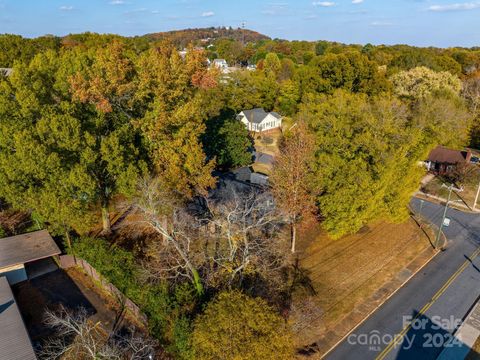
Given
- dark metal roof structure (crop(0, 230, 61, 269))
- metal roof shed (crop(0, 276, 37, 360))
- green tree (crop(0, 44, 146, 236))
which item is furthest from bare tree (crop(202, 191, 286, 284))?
dark metal roof structure (crop(0, 230, 61, 269))

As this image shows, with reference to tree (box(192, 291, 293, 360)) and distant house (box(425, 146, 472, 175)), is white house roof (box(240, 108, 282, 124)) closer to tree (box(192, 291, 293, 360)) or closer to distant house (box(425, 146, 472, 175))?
distant house (box(425, 146, 472, 175))

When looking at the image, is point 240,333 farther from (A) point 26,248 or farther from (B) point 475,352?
(A) point 26,248

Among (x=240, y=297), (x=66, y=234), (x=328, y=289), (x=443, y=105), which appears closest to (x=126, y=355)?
(x=240, y=297)

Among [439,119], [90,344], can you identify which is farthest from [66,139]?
[439,119]

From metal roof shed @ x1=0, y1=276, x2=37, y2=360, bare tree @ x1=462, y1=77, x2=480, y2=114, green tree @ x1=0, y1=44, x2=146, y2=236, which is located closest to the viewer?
metal roof shed @ x1=0, y1=276, x2=37, y2=360

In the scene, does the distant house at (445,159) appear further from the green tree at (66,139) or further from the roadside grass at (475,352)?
the green tree at (66,139)

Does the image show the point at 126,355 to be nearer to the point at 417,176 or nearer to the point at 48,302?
the point at 48,302

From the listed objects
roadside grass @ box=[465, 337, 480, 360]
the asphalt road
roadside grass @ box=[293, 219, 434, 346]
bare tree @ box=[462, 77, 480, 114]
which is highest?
bare tree @ box=[462, 77, 480, 114]
